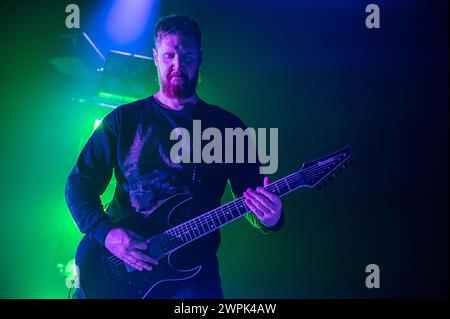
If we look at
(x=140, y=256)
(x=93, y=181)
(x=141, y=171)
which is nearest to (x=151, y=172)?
(x=141, y=171)

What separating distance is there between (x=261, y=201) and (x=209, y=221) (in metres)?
0.30

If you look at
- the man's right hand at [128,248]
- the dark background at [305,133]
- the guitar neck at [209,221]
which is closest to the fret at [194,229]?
the guitar neck at [209,221]

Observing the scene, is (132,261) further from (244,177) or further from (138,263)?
(244,177)

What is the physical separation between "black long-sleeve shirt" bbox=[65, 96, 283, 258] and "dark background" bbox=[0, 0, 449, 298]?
735 millimetres

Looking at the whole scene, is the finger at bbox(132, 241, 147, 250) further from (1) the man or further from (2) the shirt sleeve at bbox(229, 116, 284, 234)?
(2) the shirt sleeve at bbox(229, 116, 284, 234)

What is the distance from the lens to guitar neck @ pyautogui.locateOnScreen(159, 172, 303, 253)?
6.54ft

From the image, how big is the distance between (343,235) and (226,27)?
1.80 m

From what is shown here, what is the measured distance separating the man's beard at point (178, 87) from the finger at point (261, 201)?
70cm

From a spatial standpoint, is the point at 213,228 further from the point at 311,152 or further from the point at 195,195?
the point at 311,152

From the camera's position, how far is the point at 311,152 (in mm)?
2879

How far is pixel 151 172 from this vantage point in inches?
82.3

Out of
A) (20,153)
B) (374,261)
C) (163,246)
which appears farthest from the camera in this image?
(20,153)

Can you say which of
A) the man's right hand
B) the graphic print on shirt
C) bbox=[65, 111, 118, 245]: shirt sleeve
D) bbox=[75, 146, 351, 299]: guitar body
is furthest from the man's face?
the man's right hand

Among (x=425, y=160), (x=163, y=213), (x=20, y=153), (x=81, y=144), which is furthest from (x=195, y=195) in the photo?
(x=425, y=160)
